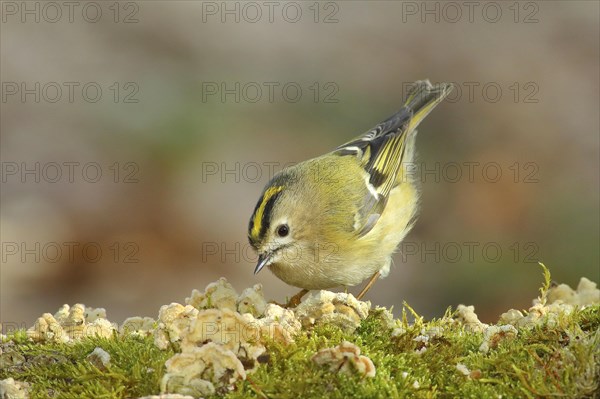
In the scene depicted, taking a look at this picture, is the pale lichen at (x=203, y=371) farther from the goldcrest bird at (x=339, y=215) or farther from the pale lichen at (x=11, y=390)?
the goldcrest bird at (x=339, y=215)

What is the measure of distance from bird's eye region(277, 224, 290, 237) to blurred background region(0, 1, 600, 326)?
254 cm

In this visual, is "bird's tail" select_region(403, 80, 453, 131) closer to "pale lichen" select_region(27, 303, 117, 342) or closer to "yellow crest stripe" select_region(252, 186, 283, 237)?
"yellow crest stripe" select_region(252, 186, 283, 237)

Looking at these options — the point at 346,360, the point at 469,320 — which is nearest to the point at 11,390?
the point at 346,360

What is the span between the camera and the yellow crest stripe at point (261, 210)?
11.6ft

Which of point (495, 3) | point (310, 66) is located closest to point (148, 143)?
point (310, 66)

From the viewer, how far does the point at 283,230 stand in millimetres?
3730

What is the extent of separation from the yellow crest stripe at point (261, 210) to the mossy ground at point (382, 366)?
1231mm

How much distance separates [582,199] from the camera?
23.4ft

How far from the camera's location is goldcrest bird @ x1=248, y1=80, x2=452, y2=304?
372cm

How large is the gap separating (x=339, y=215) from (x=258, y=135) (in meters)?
3.87

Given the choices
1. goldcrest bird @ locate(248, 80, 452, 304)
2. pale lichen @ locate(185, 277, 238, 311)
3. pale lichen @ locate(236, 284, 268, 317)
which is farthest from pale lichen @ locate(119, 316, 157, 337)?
goldcrest bird @ locate(248, 80, 452, 304)

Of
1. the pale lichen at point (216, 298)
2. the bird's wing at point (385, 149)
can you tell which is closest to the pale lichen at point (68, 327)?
the pale lichen at point (216, 298)

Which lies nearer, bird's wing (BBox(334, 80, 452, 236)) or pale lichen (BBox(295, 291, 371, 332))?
pale lichen (BBox(295, 291, 371, 332))

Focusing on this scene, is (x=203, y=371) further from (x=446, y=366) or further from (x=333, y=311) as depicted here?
(x=446, y=366)
